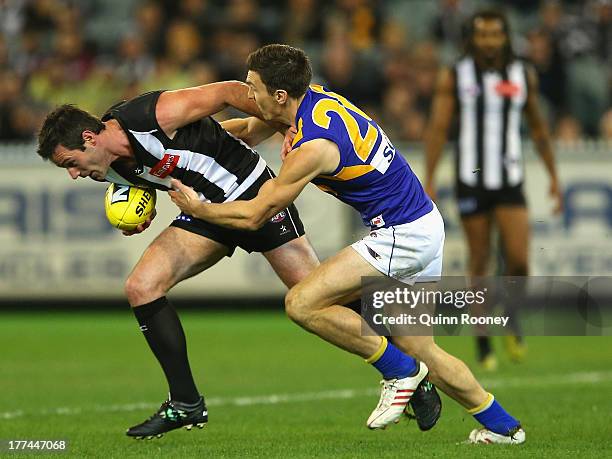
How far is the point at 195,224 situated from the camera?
717 centimetres

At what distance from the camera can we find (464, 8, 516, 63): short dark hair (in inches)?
403

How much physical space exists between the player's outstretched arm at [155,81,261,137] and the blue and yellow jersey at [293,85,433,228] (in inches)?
19.9

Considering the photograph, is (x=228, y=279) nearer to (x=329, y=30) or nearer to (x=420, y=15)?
(x=329, y=30)

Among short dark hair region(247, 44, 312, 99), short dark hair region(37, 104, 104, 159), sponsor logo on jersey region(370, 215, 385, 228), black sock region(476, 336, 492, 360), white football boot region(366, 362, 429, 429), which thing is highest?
short dark hair region(247, 44, 312, 99)

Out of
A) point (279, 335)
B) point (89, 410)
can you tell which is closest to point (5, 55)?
point (279, 335)

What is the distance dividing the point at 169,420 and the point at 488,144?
480 centimetres

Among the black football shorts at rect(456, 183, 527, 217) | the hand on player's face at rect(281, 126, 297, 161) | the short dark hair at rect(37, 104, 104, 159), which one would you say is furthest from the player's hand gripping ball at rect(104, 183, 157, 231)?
the black football shorts at rect(456, 183, 527, 217)

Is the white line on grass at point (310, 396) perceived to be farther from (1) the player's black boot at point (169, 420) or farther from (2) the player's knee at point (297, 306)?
(2) the player's knee at point (297, 306)

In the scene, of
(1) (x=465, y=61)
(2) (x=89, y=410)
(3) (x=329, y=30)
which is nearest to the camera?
(2) (x=89, y=410)

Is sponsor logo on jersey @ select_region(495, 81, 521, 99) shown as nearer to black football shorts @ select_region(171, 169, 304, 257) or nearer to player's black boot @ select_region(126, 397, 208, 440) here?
black football shorts @ select_region(171, 169, 304, 257)

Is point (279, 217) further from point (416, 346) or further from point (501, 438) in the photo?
point (501, 438)

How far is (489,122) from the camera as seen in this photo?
10734mm

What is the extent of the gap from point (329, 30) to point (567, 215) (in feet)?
14.4

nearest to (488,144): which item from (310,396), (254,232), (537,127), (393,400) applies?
(537,127)
